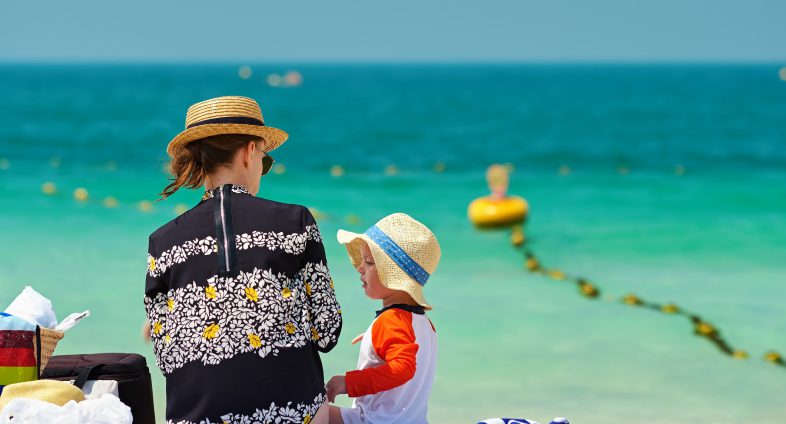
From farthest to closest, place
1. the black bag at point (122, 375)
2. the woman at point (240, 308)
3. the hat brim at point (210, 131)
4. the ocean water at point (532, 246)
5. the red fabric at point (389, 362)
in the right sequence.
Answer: the ocean water at point (532, 246)
the black bag at point (122, 375)
the red fabric at point (389, 362)
the hat brim at point (210, 131)
the woman at point (240, 308)

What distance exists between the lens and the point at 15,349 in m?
3.06

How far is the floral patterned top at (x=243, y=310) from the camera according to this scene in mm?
2875

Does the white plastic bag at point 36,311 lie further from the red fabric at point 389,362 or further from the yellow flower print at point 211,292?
the red fabric at point 389,362

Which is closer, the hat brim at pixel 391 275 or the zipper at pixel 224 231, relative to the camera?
the zipper at pixel 224 231

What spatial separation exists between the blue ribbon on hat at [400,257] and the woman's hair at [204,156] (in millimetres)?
486

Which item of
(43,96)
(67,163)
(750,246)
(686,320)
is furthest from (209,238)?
(43,96)

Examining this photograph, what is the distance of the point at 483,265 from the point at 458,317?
2.46m

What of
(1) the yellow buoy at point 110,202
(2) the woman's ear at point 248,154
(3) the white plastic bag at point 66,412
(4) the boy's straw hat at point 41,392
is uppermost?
(1) the yellow buoy at point 110,202

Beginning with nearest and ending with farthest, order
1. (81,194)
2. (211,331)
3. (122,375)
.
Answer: (211,331), (122,375), (81,194)

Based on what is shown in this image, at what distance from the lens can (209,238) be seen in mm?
2928

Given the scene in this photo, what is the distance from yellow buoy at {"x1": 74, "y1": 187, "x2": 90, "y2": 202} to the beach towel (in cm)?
1224

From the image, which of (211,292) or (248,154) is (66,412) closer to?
(211,292)

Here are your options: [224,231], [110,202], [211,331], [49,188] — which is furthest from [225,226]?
[49,188]

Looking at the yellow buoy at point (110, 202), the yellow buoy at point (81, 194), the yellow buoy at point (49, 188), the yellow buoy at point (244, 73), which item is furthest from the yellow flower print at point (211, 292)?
the yellow buoy at point (244, 73)
